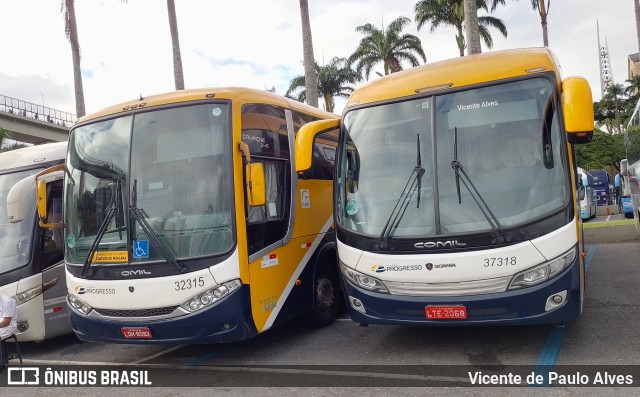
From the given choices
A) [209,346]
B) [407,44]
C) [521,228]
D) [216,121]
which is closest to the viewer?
[521,228]

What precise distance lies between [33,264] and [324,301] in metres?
3.95

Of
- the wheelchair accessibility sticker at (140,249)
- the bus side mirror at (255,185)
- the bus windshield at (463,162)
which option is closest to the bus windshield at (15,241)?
the wheelchair accessibility sticker at (140,249)

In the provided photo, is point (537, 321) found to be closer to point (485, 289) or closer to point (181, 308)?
point (485, 289)

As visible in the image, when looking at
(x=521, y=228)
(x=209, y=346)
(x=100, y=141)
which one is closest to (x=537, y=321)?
(x=521, y=228)

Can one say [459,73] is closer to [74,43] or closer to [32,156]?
[32,156]

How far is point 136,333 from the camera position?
592 cm

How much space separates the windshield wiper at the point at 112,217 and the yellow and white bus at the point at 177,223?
0.01 metres

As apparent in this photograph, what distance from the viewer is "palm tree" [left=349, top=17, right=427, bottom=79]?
107 ft

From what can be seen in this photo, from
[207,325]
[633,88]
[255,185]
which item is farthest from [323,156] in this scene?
[633,88]

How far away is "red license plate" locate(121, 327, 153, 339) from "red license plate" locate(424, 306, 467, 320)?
2849 mm

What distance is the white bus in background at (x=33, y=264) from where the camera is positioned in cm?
747

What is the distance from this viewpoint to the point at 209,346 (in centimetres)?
737

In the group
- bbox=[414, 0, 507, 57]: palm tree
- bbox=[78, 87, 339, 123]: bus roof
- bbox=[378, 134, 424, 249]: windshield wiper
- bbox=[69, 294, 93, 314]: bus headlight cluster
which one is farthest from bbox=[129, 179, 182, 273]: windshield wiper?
bbox=[414, 0, 507, 57]: palm tree

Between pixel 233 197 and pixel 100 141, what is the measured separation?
183cm
